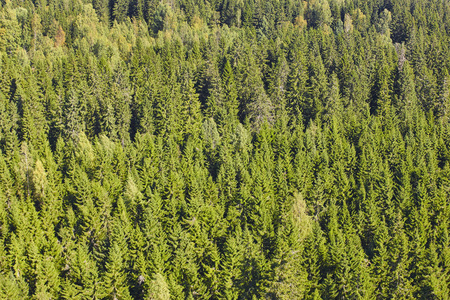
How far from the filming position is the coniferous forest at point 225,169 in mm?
54875

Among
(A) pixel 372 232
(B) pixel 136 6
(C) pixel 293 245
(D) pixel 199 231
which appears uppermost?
(B) pixel 136 6

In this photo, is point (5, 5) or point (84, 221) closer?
point (84, 221)

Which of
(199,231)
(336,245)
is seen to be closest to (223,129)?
(199,231)

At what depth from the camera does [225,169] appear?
2793 inches

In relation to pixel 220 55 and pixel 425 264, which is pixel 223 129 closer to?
pixel 220 55

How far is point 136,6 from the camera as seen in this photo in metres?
157

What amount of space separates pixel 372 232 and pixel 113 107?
171ft

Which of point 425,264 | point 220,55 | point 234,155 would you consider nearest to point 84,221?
point 234,155

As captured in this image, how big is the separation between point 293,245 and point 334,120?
43.5m

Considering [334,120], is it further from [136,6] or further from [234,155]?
[136,6]

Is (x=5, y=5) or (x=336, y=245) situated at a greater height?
(x=5, y=5)

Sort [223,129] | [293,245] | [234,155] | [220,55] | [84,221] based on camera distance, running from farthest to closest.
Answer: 1. [220,55]
2. [223,129]
3. [234,155]
4. [84,221]
5. [293,245]

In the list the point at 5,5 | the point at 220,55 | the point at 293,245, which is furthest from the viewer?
the point at 5,5

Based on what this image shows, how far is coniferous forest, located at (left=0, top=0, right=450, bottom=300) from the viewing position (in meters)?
54.9
